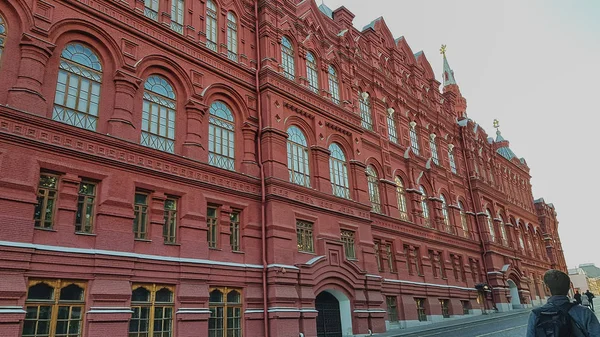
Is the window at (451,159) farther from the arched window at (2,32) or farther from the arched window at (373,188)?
the arched window at (2,32)

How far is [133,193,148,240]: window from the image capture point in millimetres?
15992

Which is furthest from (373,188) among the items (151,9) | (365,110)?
(151,9)

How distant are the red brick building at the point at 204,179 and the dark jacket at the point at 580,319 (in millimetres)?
12462

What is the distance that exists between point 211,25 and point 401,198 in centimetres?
1709

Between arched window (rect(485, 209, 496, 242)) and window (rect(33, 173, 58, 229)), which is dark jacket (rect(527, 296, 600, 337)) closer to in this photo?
window (rect(33, 173, 58, 229))

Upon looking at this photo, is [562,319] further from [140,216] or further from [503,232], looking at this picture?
[503,232]

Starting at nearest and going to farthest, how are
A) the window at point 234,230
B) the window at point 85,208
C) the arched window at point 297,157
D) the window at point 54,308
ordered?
the window at point 54,308
the window at point 85,208
the window at point 234,230
the arched window at point 297,157

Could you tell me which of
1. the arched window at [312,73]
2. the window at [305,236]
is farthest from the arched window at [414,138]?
the window at [305,236]

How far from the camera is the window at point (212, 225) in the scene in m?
18.2

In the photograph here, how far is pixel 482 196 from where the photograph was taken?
135 feet

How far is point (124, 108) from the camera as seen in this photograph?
16.6m

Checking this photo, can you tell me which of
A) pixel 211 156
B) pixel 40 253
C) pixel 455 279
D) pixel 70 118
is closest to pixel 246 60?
pixel 211 156

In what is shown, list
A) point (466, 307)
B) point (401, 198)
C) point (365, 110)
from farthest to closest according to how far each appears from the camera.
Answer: point (466, 307)
point (401, 198)
point (365, 110)

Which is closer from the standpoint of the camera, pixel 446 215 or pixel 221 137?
pixel 221 137
